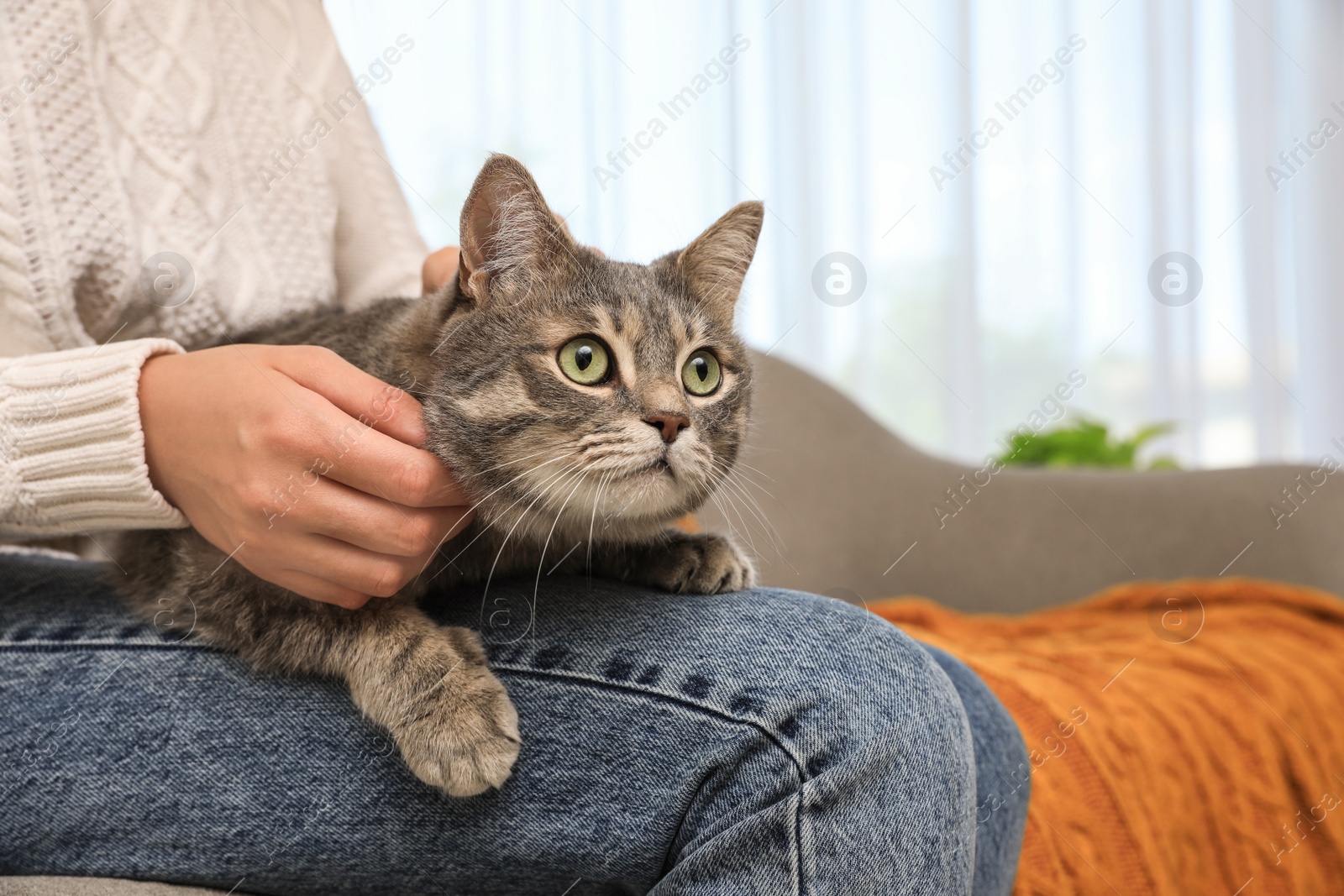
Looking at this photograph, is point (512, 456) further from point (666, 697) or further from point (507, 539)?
point (666, 697)

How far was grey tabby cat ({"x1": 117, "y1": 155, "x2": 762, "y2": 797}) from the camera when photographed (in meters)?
0.73

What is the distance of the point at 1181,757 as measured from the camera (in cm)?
117

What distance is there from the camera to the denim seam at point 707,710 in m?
0.63

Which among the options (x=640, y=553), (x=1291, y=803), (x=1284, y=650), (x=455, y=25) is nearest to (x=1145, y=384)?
(x=1284, y=650)

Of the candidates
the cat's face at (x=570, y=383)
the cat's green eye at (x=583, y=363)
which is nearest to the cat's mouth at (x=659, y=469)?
the cat's face at (x=570, y=383)

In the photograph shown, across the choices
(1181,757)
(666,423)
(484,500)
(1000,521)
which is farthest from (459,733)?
(1000,521)

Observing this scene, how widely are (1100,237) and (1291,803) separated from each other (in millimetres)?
2295

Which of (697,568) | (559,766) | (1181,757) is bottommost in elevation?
(1181,757)

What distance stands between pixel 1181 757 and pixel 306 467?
45.4 inches

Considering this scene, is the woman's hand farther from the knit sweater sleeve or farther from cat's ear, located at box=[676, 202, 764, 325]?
cat's ear, located at box=[676, 202, 764, 325]

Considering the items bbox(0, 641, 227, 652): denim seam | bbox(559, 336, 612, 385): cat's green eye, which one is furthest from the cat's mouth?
bbox(0, 641, 227, 652): denim seam

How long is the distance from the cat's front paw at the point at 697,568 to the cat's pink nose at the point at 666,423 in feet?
0.53

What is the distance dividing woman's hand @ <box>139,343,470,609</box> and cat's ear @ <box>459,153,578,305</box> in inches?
5.8

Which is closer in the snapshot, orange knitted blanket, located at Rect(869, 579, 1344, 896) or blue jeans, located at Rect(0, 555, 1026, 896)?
blue jeans, located at Rect(0, 555, 1026, 896)
